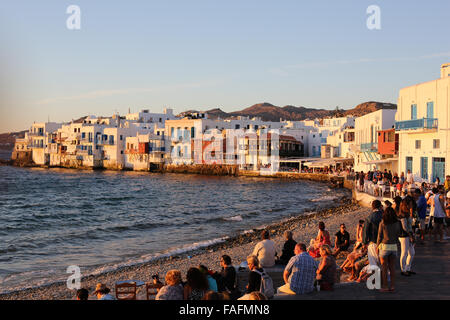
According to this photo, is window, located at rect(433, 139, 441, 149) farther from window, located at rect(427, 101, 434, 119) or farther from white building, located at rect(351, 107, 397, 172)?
white building, located at rect(351, 107, 397, 172)

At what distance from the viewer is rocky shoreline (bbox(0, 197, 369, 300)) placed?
518 inches

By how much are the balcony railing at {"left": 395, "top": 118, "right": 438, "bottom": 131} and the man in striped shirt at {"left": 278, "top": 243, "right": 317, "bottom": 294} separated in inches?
772

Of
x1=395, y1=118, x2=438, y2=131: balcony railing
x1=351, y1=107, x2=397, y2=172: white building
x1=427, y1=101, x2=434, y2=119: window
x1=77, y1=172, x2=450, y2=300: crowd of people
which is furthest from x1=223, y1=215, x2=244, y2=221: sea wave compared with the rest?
x1=77, y1=172, x2=450, y2=300: crowd of people

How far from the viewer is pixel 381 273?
7988mm

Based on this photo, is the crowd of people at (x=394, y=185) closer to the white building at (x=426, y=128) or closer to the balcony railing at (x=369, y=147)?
the white building at (x=426, y=128)

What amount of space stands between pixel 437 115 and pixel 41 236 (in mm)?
23043

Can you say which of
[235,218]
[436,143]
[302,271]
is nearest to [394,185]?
[436,143]

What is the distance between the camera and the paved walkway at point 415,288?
7625mm

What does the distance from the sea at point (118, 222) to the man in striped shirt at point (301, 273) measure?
973 centimetres

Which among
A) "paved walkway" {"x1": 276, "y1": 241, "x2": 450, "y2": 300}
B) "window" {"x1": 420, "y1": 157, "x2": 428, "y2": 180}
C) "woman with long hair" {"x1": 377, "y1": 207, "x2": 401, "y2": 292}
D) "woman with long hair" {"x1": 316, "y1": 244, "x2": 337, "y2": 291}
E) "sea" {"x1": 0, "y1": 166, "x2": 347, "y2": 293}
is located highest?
"window" {"x1": 420, "y1": 157, "x2": 428, "y2": 180}

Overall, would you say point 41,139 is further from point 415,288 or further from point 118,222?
point 415,288

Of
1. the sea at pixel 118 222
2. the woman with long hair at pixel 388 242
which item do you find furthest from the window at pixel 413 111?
the woman with long hair at pixel 388 242

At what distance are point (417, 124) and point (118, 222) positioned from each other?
778 inches
